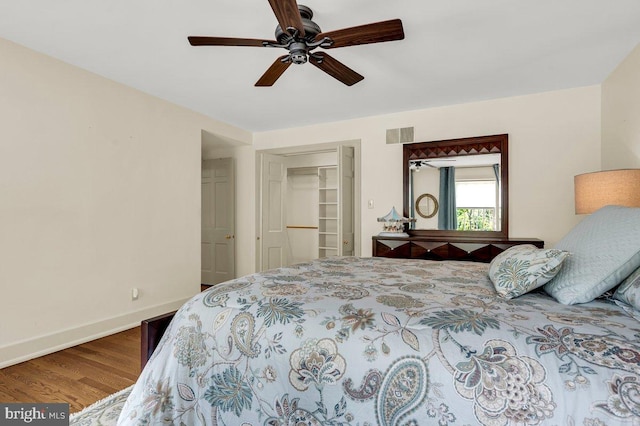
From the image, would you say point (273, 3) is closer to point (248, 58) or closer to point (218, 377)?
point (248, 58)

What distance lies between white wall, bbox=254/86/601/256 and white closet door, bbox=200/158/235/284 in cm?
268

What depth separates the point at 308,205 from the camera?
20.7 feet

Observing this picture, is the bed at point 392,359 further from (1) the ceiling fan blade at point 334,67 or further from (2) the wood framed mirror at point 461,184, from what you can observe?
(2) the wood framed mirror at point 461,184

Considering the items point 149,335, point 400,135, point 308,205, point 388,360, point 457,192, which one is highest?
point 400,135

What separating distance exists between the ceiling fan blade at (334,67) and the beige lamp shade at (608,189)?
1.92 meters

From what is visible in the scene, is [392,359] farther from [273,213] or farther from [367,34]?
[273,213]

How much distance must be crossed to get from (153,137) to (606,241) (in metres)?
3.95

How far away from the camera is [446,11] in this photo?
7.02ft

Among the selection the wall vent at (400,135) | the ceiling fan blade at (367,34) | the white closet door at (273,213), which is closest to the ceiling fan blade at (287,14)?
the ceiling fan blade at (367,34)

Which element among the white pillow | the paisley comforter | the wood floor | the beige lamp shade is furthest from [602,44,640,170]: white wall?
the wood floor

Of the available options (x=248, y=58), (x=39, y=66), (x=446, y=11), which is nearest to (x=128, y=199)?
(x=39, y=66)

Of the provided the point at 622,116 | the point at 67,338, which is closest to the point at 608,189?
the point at 622,116

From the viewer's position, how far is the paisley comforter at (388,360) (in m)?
0.86

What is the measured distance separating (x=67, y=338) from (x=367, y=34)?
133 inches
